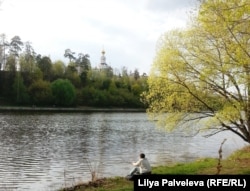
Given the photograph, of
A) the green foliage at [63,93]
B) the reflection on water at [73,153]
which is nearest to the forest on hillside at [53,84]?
the green foliage at [63,93]

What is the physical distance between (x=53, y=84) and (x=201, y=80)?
341ft

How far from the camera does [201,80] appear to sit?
24375 mm

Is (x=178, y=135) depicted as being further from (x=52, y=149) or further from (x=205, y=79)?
(x=205, y=79)

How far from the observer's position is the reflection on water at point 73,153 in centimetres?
2562

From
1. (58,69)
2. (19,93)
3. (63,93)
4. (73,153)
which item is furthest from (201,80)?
(58,69)

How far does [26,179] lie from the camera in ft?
81.5

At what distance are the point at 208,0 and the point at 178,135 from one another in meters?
35.6

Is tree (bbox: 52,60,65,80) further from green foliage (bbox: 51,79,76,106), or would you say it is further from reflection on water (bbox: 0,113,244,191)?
reflection on water (bbox: 0,113,244,191)

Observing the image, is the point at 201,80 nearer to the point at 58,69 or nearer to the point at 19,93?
the point at 19,93

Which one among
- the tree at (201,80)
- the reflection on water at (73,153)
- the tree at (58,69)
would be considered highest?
the tree at (58,69)

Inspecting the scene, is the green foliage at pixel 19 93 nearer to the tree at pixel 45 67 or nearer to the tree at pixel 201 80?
the tree at pixel 45 67

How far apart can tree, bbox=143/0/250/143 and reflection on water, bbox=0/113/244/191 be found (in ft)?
18.5

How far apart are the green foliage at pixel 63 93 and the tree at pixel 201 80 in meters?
96.4

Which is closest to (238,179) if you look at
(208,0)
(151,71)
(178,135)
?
(208,0)
